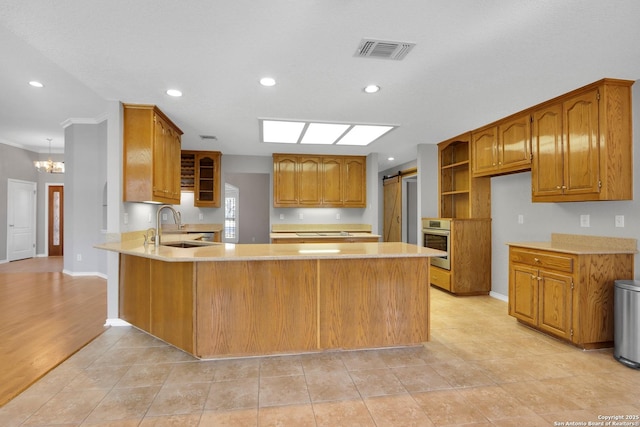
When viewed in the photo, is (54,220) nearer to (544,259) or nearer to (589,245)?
(544,259)

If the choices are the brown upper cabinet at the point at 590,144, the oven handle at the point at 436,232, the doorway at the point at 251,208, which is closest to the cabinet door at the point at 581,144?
the brown upper cabinet at the point at 590,144

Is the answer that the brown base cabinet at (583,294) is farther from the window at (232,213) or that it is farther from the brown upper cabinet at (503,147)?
the window at (232,213)

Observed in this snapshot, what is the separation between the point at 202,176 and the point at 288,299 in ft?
13.6

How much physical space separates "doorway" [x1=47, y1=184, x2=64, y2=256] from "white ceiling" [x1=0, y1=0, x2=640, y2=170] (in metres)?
4.97

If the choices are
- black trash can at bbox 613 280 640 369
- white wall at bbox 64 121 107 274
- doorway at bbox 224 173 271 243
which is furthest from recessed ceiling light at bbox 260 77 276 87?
doorway at bbox 224 173 271 243

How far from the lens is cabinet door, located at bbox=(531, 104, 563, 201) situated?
10.9 ft

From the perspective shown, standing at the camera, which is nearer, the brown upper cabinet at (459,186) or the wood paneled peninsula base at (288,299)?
the wood paneled peninsula base at (288,299)

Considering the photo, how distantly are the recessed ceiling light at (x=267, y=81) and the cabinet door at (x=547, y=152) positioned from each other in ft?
9.12

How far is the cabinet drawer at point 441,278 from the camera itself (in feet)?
15.8

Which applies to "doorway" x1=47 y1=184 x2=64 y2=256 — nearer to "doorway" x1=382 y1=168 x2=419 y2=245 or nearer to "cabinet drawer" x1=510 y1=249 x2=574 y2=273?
"doorway" x1=382 y1=168 x2=419 y2=245

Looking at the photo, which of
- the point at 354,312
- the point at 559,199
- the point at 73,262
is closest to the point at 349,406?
the point at 354,312

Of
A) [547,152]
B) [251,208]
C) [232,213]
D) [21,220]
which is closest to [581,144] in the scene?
[547,152]

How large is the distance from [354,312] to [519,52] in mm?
2335

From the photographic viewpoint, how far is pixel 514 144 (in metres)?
3.92
